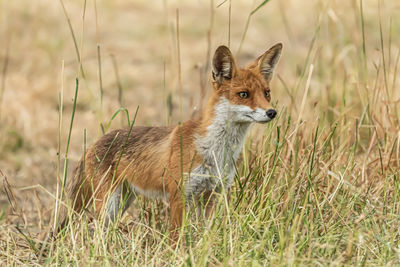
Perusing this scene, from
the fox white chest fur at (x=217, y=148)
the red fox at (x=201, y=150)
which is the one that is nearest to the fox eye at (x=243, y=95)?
the red fox at (x=201, y=150)

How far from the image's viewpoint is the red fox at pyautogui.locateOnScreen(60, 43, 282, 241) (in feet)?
14.2

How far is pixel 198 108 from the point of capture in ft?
22.7

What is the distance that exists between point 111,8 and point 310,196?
892 centimetres

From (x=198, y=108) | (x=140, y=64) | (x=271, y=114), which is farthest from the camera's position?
(x=140, y=64)

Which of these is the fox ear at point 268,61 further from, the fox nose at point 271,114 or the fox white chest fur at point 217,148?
the fox nose at point 271,114

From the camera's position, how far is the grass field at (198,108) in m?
3.86

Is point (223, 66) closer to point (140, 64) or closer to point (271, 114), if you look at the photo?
point (271, 114)

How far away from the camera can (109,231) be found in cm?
415

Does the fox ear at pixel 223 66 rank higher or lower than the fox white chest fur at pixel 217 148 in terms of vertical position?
higher

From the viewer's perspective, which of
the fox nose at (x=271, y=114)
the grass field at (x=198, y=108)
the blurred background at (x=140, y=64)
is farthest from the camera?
the blurred background at (x=140, y=64)

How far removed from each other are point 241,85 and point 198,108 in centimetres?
253

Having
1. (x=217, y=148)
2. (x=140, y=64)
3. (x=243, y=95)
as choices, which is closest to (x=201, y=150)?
(x=217, y=148)

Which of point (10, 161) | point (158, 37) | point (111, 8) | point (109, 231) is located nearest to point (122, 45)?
point (158, 37)

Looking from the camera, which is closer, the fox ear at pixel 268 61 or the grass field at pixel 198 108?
the grass field at pixel 198 108
